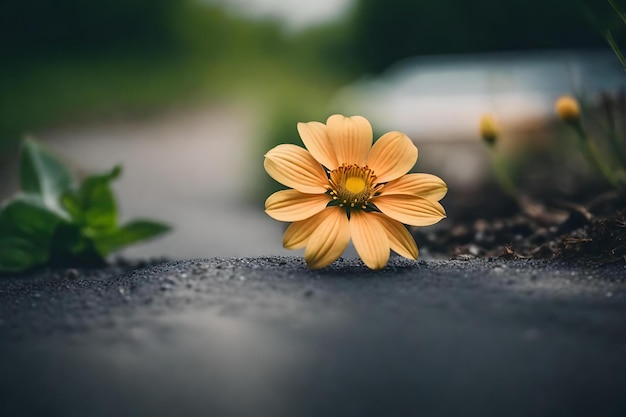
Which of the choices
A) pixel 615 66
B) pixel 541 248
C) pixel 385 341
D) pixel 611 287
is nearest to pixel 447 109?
pixel 615 66

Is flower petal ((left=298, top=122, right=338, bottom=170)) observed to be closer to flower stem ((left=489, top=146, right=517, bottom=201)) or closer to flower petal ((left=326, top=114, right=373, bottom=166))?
flower petal ((left=326, top=114, right=373, bottom=166))

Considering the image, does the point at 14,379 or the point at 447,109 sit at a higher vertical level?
the point at 447,109

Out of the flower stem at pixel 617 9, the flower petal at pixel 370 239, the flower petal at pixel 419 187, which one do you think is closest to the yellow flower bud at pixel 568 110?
the flower stem at pixel 617 9

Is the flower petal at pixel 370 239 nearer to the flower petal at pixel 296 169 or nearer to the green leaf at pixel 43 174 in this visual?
the flower petal at pixel 296 169

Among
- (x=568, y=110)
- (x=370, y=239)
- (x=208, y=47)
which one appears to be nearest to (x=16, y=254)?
(x=370, y=239)

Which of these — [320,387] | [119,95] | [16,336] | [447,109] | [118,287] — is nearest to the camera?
[320,387]

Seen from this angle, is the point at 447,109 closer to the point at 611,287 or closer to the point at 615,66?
the point at 615,66

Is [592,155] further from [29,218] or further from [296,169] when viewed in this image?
[29,218]
